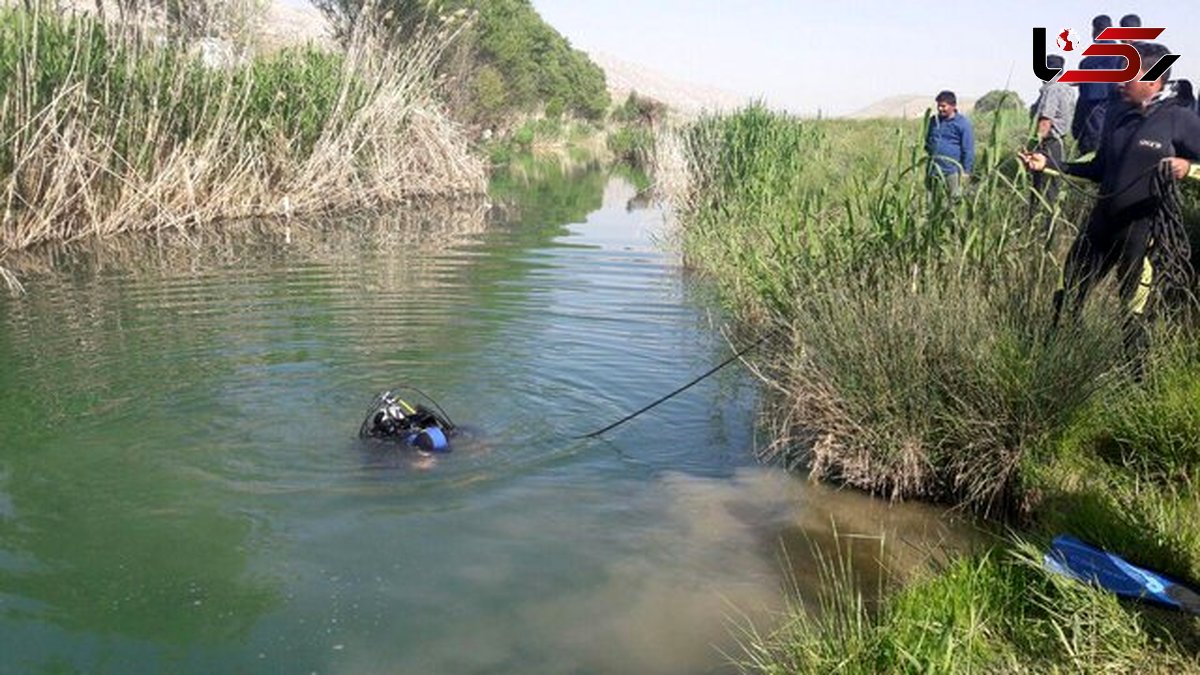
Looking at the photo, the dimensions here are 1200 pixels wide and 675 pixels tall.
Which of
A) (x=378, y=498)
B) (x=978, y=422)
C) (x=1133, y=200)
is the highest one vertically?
(x=1133, y=200)

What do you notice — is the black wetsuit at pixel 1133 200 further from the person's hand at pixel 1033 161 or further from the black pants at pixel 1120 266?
the person's hand at pixel 1033 161

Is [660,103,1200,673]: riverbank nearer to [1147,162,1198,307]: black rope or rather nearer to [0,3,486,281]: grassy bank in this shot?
[1147,162,1198,307]: black rope

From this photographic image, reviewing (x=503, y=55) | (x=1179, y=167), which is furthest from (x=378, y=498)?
(x=503, y=55)

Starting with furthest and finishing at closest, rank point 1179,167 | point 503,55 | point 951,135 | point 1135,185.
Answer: point 503,55, point 951,135, point 1135,185, point 1179,167

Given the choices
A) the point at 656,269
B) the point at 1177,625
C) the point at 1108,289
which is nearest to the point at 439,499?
the point at 1177,625

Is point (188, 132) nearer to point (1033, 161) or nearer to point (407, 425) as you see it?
point (407, 425)

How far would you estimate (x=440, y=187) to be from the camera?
2258cm

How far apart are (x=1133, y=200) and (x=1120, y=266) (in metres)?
0.40

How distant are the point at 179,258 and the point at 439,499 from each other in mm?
8931

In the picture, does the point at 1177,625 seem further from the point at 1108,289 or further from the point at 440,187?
the point at 440,187

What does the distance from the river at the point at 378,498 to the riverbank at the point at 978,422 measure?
377 mm

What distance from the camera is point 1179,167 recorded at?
5781 mm

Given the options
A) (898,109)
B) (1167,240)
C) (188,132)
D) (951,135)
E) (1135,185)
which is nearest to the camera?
(1167,240)

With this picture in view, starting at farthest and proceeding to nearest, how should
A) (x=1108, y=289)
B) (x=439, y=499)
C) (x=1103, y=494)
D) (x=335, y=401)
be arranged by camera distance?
(x=335, y=401), (x=1108, y=289), (x=439, y=499), (x=1103, y=494)
